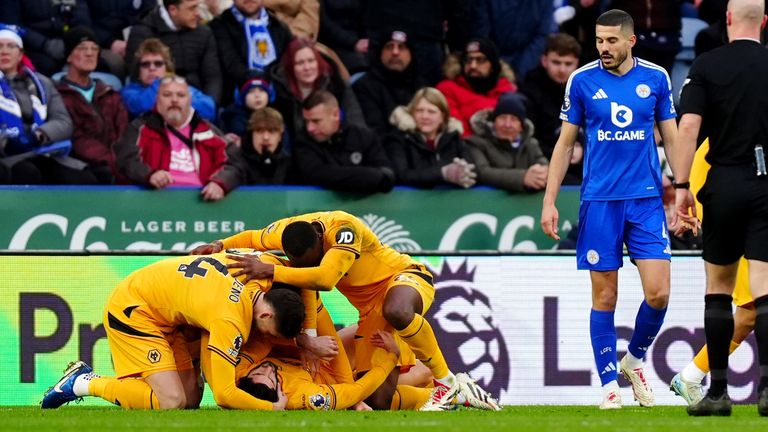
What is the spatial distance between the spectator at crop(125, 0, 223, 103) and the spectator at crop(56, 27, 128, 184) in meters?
0.78

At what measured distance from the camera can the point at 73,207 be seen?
46.6 ft

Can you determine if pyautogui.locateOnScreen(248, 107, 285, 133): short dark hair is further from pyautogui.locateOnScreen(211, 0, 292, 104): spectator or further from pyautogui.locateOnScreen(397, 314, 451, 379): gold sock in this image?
pyautogui.locateOnScreen(397, 314, 451, 379): gold sock

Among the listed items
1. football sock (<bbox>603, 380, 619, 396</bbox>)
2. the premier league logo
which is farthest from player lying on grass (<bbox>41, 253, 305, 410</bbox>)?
the premier league logo

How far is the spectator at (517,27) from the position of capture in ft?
56.1

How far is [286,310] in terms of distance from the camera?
32.7ft

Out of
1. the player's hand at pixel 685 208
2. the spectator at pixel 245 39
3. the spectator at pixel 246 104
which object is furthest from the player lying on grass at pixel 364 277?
the spectator at pixel 245 39

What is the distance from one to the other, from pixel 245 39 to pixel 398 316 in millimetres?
6248

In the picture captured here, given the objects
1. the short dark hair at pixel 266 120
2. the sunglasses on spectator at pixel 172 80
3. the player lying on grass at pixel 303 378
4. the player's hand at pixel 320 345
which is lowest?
the player lying on grass at pixel 303 378

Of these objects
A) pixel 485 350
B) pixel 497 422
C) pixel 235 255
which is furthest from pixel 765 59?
pixel 485 350

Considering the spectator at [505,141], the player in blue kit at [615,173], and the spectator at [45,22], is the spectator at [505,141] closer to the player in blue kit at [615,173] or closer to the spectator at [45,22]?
the spectator at [45,22]

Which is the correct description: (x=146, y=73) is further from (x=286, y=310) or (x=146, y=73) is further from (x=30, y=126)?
(x=286, y=310)

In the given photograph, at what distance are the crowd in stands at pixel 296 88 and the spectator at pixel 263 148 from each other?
13 millimetres

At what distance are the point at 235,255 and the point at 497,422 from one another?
2.38m

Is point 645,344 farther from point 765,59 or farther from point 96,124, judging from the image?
point 96,124
